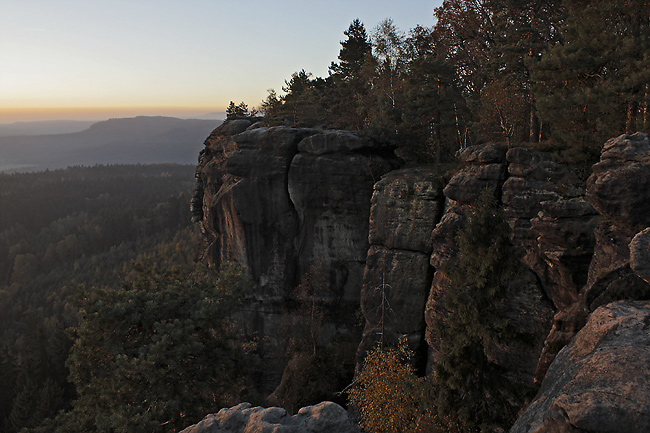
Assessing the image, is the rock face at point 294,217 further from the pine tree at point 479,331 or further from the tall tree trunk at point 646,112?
the tall tree trunk at point 646,112

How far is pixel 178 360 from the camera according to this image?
648 inches

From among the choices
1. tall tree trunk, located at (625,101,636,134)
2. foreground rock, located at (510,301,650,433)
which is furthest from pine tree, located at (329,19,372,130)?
foreground rock, located at (510,301,650,433)

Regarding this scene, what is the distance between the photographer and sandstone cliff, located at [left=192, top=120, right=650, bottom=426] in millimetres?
10828

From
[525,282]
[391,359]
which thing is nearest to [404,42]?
[525,282]

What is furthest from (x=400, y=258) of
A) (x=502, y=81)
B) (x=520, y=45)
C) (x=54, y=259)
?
(x=54, y=259)

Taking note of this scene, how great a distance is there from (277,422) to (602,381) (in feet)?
21.0

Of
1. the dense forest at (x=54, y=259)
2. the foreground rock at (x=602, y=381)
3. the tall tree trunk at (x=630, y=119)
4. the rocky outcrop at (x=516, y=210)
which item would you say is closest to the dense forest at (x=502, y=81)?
the tall tree trunk at (x=630, y=119)

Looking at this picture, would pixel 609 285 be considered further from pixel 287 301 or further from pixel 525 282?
pixel 287 301

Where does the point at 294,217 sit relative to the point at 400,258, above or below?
above

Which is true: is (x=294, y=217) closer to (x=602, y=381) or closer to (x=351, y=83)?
(x=351, y=83)

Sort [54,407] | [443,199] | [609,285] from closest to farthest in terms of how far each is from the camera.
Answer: [609,285] → [443,199] → [54,407]

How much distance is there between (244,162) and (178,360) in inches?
731

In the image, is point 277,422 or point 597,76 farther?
point 597,76

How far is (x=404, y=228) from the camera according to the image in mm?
23891
